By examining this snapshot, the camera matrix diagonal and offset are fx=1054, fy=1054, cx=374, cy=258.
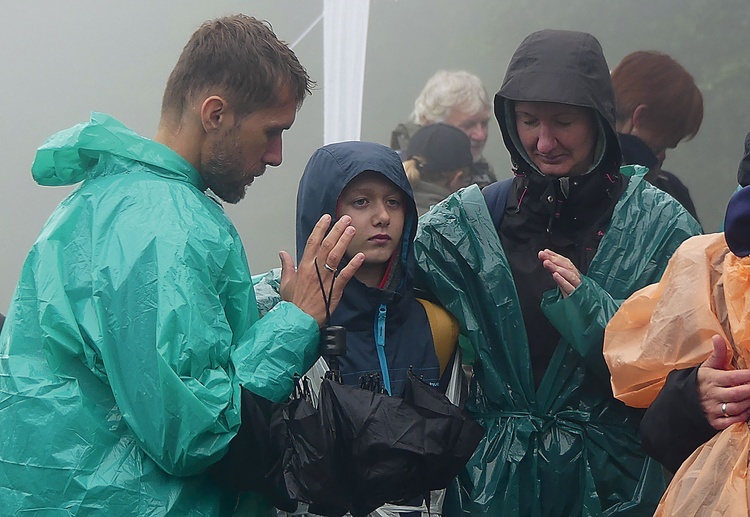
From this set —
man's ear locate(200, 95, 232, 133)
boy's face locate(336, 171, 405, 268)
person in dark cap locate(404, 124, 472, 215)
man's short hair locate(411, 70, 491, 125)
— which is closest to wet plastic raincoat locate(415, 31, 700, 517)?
boy's face locate(336, 171, 405, 268)

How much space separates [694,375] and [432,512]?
0.74 meters

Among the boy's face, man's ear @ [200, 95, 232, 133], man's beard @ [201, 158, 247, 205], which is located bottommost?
the boy's face

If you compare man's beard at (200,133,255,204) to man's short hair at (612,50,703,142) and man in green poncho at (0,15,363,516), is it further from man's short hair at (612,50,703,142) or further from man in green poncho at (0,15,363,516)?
man's short hair at (612,50,703,142)

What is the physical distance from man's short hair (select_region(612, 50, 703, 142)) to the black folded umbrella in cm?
171

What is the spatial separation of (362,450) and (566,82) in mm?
977

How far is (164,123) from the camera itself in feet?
6.95

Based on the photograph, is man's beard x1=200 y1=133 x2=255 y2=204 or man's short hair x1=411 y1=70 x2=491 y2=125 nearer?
man's beard x1=200 y1=133 x2=255 y2=204

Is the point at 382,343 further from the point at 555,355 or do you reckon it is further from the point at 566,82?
the point at 566,82

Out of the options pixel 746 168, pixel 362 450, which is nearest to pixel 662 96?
pixel 746 168

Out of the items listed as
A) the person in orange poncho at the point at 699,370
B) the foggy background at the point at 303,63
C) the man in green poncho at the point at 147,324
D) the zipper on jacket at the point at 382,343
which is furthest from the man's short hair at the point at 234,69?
the foggy background at the point at 303,63

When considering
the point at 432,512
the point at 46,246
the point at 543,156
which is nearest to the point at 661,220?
the point at 543,156

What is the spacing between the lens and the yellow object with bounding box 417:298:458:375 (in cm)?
236

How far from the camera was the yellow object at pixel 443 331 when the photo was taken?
2363 millimetres

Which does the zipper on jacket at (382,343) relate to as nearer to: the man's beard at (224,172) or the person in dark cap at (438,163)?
the man's beard at (224,172)
